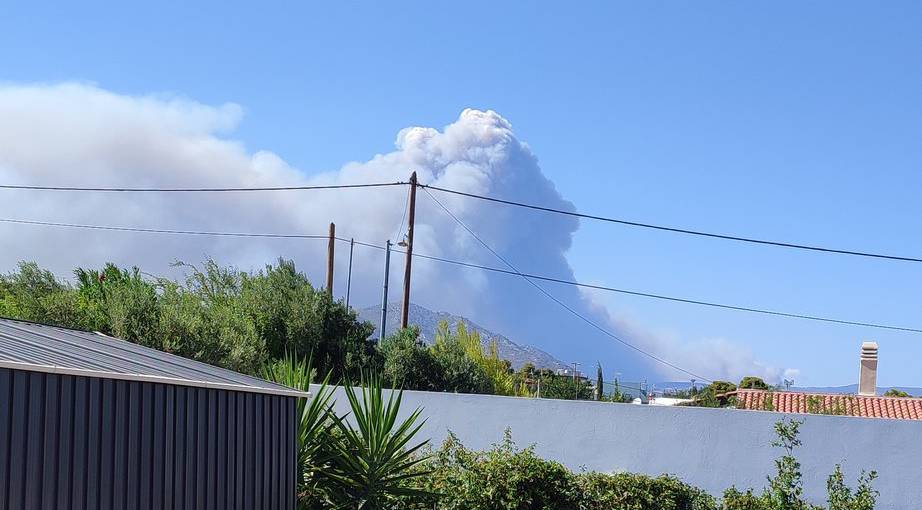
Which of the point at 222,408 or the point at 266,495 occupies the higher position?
the point at 222,408

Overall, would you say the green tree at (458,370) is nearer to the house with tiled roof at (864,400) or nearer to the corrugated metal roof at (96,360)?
the house with tiled roof at (864,400)

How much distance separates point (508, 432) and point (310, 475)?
10.9ft

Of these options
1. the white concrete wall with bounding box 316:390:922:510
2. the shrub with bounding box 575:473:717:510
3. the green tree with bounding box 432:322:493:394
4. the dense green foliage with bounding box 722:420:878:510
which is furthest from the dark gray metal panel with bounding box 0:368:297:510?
the green tree with bounding box 432:322:493:394

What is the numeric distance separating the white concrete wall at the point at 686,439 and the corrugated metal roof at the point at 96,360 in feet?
15.1

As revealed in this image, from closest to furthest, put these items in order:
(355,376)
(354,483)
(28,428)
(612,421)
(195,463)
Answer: (28,428), (195,463), (354,483), (612,421), (355,376)

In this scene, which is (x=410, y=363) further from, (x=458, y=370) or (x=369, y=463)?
(x=369, y=463)

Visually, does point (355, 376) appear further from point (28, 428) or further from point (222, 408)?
point (28, 428)

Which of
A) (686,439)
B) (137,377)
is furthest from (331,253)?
(137,377)

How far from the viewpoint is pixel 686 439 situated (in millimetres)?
15031

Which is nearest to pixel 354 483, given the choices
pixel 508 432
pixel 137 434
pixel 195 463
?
pixel 508 432

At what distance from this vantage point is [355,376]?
2331 cm

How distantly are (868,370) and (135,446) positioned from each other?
28608 mm

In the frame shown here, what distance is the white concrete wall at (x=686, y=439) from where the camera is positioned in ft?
46.1

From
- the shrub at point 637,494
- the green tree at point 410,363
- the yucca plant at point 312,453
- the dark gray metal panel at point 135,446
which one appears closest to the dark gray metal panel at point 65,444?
the dark gray metal panel at point 135,446
